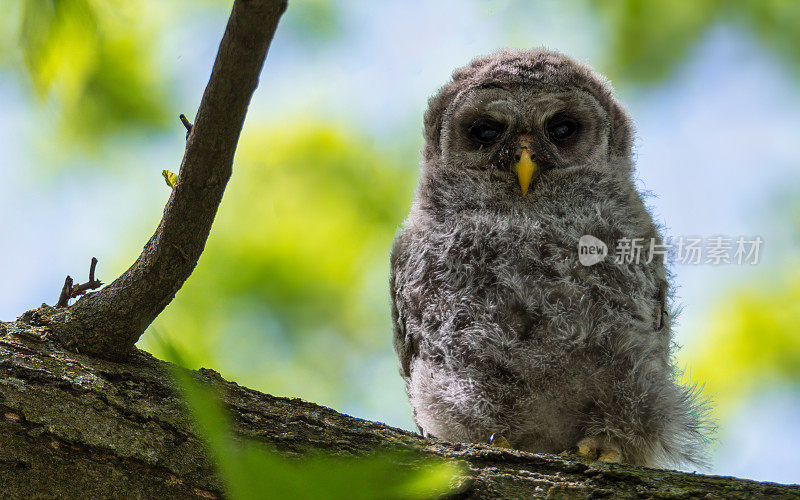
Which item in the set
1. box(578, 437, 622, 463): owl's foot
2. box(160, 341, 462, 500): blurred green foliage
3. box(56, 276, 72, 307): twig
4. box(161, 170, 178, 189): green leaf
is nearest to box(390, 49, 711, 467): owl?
box(578, 437, 622, 463): owl's foot

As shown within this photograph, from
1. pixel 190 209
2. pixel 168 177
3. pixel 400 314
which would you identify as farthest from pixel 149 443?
pixel 400 314

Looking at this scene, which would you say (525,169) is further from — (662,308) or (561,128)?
(662,308)

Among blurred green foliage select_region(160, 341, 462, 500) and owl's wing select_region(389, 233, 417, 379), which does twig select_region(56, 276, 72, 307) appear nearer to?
owl's wing select_region(389, 233, 417, 379)

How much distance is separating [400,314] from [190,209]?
120cm

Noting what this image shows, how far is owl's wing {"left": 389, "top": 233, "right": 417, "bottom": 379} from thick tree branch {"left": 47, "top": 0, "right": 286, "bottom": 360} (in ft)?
3.49

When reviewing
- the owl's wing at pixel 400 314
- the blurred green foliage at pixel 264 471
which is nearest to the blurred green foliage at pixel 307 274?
the owl's wing at pixel 400 314

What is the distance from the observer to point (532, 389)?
2254mm

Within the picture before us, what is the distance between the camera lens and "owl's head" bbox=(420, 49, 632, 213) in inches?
106

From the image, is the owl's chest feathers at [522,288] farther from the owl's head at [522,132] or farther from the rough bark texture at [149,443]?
the rough bark texture at [149,443]

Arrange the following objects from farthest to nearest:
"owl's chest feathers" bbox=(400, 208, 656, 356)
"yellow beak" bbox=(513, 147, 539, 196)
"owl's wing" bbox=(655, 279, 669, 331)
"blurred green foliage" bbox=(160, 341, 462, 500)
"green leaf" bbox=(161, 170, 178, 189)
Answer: "yellow beak" bbox=(513, 147, 539, 196)
"owl's wing" bbox=(655, 279, 669, 331)
"owl's chest feathers" bbox=(400, 208, 656, 356)
"green leaf" bbox=(161, 170, 178, 189)
"blurred green foliage" bbox=(160, 341, 462, 500)

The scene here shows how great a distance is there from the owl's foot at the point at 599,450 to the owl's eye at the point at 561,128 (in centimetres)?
118

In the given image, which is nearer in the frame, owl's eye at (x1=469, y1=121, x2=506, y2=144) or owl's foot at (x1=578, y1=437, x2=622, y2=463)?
owl's foot at (x1=578, y1=437, x2=622, y2=463)

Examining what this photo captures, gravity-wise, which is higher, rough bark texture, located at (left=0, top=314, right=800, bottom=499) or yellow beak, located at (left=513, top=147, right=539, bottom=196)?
yellow beak, located at (left=513, top=147, right=539, bottom=196)

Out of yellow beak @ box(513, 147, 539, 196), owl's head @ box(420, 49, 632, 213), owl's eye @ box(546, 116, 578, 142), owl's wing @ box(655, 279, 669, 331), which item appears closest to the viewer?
owl's wing @ box(655, 279, 669, 331)
